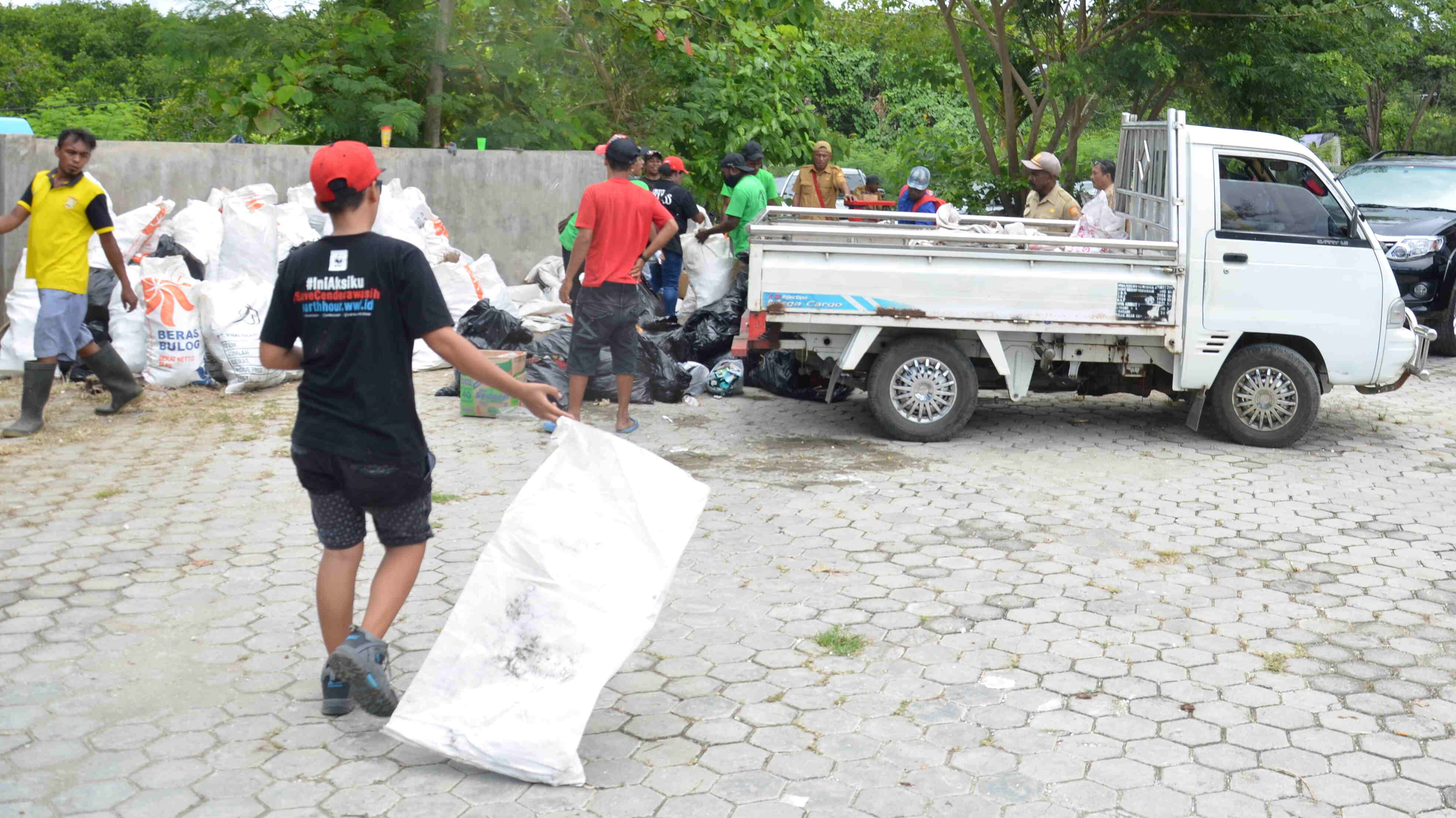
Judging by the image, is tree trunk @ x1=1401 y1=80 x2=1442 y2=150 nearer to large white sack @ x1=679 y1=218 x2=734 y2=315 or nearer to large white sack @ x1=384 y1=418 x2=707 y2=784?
large white sack @ x1=679 y1=218 x2=734 y2=315

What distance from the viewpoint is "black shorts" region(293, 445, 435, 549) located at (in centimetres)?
389

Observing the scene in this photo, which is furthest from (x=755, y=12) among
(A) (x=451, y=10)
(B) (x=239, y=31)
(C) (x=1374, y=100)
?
(C) (x=1374, y=100)

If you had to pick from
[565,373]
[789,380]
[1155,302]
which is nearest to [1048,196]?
[1155,302]

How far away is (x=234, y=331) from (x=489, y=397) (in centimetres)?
206

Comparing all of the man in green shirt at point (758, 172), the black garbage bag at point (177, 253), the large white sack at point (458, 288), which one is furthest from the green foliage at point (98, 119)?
the man in green shirt at point (758, 172)

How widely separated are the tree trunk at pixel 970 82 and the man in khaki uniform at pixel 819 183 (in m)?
3.98

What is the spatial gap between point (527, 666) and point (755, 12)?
13390 mm

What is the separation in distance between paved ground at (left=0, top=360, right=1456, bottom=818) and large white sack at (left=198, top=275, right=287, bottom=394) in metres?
1.22

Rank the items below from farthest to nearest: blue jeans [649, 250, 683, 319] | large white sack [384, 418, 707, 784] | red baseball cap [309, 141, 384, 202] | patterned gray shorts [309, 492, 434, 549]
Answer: blue jeans [649, 250, 683, 319] → patterned gray shorts [309, 492, 434, 549] → red baseball cap [309, 141, 384, 202] → large white sack [384, 418, 707, 784]

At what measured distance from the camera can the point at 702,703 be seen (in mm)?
4305

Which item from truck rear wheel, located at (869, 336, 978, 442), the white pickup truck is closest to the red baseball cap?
the white pickup truck

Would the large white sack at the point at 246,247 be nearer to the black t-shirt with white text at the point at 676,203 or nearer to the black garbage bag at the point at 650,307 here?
the black garbage bag at the point at 650,307

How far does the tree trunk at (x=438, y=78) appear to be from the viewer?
1397 cm

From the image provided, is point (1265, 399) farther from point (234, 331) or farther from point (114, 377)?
point (114, 377)
